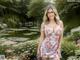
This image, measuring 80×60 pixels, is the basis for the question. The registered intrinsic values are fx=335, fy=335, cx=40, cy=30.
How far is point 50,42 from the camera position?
6516 millimetres

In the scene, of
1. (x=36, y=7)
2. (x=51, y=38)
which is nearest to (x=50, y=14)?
(x=51, y=38)

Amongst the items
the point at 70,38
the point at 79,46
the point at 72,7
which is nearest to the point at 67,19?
the point at 72,7

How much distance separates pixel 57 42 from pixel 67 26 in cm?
1171

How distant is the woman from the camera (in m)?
6.44

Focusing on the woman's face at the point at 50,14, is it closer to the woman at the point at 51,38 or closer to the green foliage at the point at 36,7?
the woman at the point at 51,38

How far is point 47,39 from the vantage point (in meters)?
6.52

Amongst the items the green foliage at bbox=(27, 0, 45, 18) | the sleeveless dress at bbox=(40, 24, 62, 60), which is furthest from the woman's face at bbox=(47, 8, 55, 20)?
the green foliage at bbox=(27, 0, 45, 18)

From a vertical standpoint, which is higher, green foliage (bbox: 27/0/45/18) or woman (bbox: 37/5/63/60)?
woman (bbox: 37/5/63/60)

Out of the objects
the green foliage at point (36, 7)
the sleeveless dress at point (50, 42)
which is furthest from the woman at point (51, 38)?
the green foliage at point (36, 7)

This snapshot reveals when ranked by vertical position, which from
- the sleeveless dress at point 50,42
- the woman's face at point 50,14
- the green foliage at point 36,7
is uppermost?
the woman's face at point 50,14

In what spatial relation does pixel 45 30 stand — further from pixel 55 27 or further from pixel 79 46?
pixel 79 46

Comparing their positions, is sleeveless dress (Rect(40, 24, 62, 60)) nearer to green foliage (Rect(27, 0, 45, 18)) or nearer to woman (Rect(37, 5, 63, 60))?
woman (Rect(37, 5, 63, 60))

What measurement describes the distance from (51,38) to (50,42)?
8cm

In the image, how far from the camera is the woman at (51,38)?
6.44 metres
